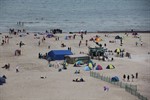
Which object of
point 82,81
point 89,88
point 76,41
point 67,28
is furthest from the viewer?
point 67,28

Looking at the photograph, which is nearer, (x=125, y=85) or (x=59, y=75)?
(x=125, y=85)

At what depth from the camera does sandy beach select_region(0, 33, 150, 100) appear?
33.4 metres

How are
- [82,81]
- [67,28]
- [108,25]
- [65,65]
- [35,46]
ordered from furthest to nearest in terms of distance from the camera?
[108,25] < [67,28] < [35,46] < [65,65] < [82,81]

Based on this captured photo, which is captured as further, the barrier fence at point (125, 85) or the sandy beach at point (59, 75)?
the sandy beach at point (59, 75)

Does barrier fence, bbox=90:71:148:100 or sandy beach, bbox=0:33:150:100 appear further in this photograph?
sandy beach, bbox=0:33:150:100

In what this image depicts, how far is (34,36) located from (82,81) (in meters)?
31.8

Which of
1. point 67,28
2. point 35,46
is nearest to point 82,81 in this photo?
point 35,46

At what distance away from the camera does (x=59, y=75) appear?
41.2 meters

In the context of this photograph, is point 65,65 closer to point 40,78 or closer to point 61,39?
point 40,78

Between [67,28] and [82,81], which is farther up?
[67,28]

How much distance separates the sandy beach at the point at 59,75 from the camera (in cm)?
3345

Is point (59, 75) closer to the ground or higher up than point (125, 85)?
higher up

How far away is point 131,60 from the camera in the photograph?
1960 inches

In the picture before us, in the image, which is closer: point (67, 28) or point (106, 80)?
point (106, 80)
